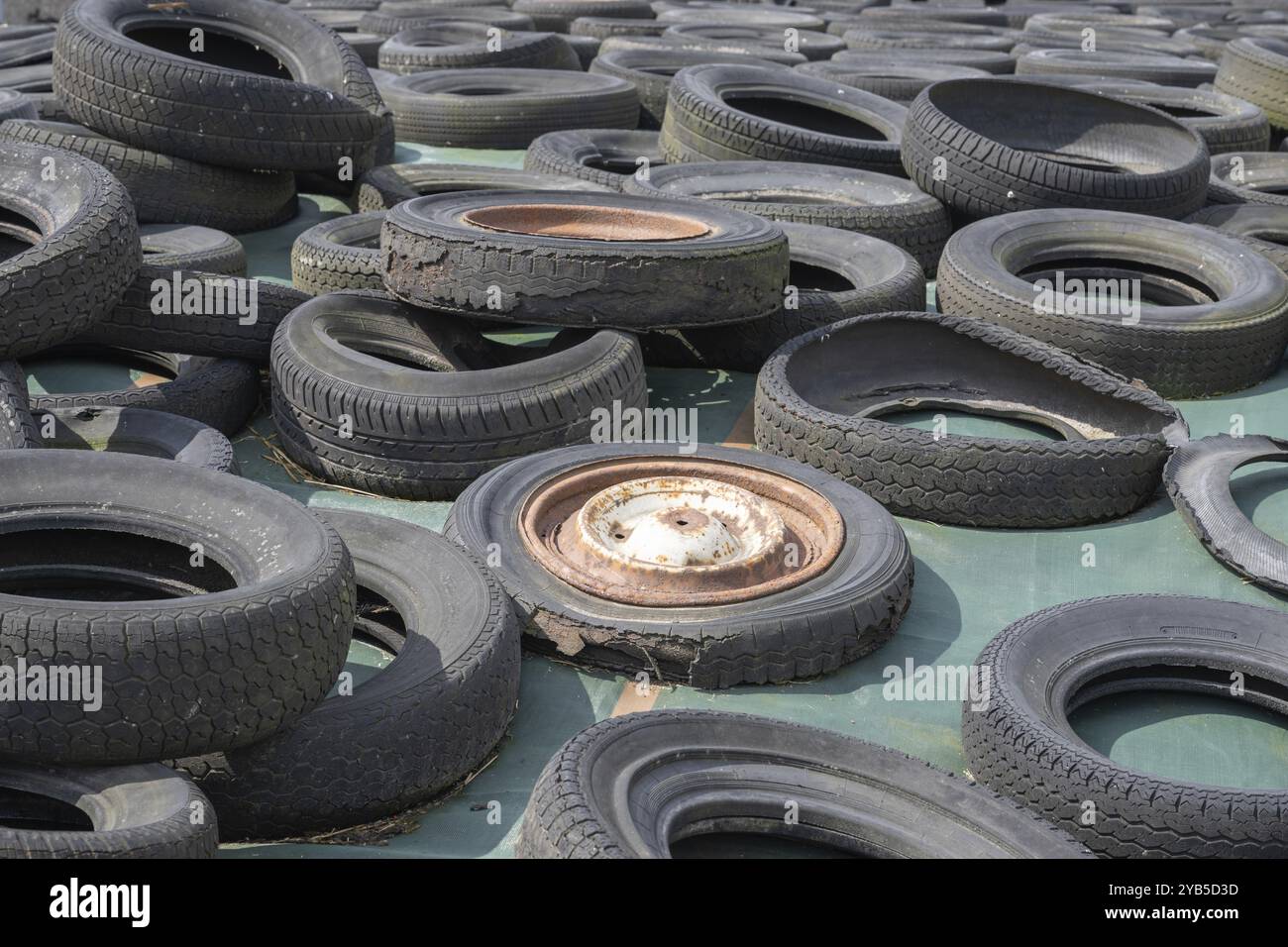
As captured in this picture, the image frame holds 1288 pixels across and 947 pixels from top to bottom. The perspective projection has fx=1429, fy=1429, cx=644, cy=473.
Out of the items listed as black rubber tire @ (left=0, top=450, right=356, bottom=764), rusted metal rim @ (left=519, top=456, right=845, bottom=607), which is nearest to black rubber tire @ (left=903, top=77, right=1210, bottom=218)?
rusted metal rim @ (left=519, top=456, right=845, bottom=607)

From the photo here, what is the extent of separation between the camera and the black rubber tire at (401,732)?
394cm

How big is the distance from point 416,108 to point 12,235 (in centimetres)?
502

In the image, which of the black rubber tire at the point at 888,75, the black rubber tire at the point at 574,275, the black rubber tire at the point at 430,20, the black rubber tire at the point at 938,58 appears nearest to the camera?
the black rubber tire at the point at 574,275

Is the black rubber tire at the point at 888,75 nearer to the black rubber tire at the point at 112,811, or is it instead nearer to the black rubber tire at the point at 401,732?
the black rubber tire at the point at 401,732

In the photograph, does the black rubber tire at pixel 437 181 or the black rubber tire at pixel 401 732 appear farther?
the black rubber tire at pixel 437 181

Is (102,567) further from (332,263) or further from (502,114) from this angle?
(502,114)

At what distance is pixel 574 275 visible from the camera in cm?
641

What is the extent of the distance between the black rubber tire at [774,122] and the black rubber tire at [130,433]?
A: 191 inches

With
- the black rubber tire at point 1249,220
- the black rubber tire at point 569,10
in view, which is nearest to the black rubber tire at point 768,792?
the black rubber tire at point 1249,220

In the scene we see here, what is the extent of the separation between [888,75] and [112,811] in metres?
10.6

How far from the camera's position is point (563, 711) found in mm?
4715

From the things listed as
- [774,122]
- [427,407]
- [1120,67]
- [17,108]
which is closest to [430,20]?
[774,122]

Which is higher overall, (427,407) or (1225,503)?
(427,407)

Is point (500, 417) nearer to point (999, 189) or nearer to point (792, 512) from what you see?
point (792, 512)
